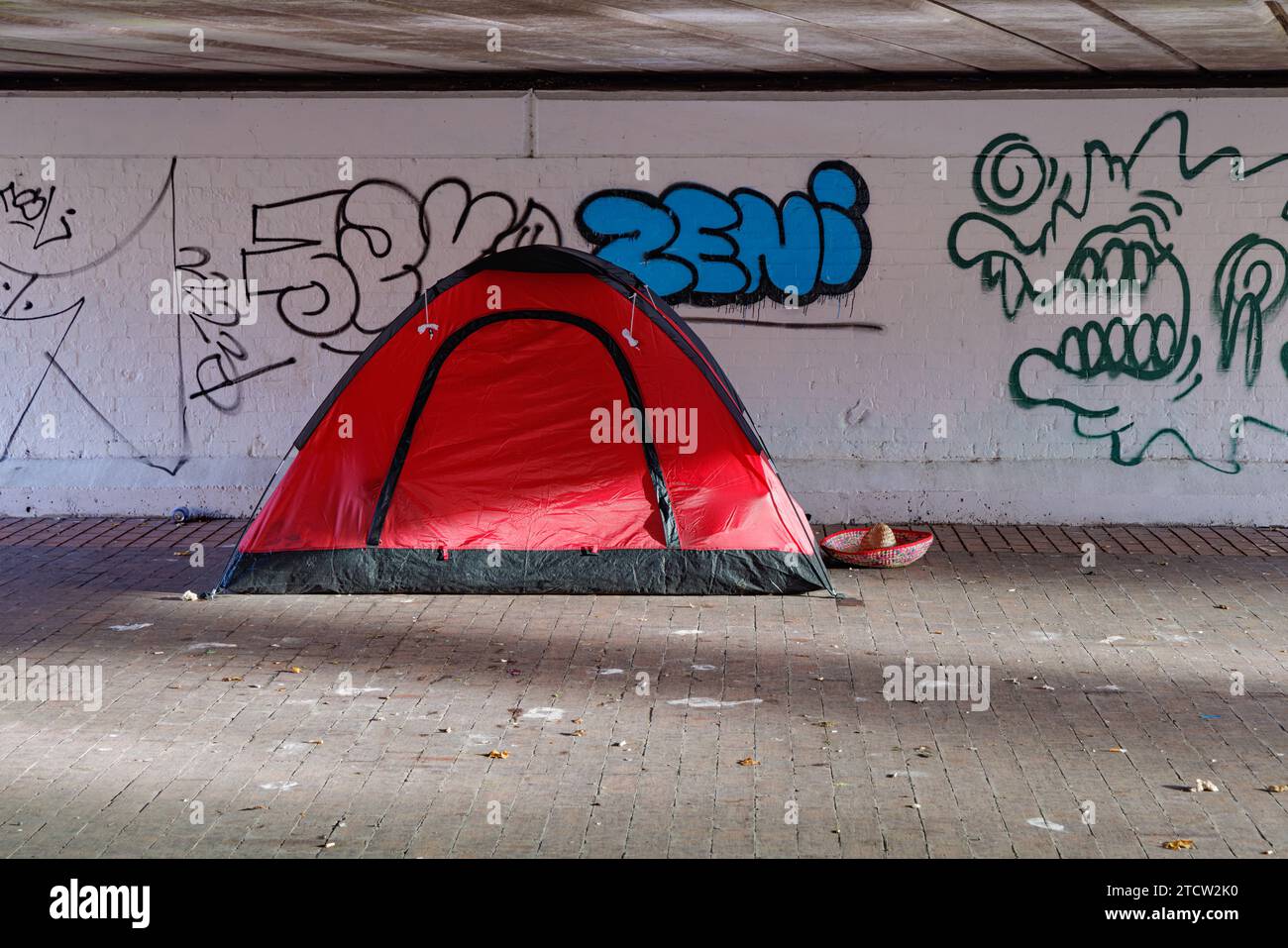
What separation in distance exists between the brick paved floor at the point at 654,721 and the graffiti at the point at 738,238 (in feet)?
8.37

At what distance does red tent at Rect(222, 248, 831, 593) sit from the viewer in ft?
27.0

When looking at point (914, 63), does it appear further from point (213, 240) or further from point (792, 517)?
point (213, 240)

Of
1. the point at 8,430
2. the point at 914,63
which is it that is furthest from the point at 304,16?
the point at 8,430

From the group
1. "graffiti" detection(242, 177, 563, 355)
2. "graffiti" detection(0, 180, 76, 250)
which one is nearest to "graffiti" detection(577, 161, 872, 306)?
"graffiti" detection(242, 177, 563, 355)

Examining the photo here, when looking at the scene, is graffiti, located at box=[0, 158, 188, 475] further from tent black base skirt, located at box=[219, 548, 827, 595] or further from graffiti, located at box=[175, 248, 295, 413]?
tent black base skirt, located at box=[219, 548, 827, 595]

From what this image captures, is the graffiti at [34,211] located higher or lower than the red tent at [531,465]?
higher

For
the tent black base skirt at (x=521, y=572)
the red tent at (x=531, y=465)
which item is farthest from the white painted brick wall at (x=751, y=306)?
the tent black base skirt at (x=521, y=572)

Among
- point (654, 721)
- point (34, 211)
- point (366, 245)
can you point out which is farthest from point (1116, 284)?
point (34, 211)

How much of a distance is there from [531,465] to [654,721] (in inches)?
108

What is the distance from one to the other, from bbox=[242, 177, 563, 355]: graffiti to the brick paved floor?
250 cm

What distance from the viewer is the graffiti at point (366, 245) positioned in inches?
414

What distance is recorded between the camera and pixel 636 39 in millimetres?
8555

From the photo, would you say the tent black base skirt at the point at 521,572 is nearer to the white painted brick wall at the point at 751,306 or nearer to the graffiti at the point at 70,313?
the white painted brick wall at the point at 751,306

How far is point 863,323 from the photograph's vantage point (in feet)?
34.6
